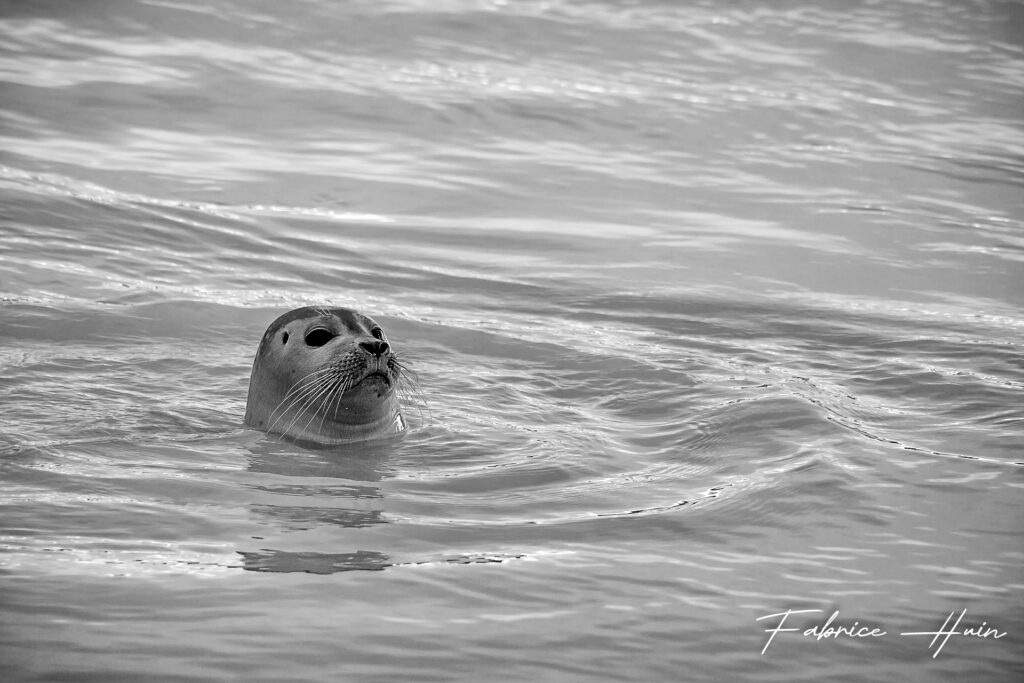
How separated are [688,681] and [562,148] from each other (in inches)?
359

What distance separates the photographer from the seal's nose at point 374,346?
7148 mm

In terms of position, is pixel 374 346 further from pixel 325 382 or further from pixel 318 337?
pixel 318 337

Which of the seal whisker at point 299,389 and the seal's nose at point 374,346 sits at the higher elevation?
the seal's nose at point 374,346

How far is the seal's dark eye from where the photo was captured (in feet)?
24.6

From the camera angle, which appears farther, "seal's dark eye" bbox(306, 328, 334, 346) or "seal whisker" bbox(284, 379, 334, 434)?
"seal's dark eye" bbox(306, 328, 334, 346)

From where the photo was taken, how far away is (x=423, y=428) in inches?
298
